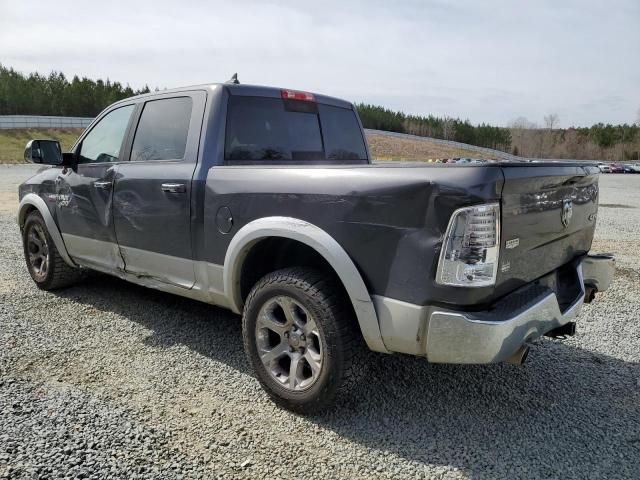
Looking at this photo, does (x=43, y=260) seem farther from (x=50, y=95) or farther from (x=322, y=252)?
(x=50, y=95)

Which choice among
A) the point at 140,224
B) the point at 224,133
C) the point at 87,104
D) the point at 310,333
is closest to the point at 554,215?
the point at 310,333

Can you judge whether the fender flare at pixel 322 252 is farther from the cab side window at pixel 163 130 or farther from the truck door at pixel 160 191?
the cab side window at pixel 163 130

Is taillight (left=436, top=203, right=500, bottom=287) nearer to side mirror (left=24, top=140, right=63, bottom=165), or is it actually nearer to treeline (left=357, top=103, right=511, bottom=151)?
side mirror (left=24, top=140, right=63, bottom=165)

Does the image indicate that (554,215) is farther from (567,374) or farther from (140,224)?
(140,224)

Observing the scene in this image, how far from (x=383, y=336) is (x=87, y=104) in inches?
3361

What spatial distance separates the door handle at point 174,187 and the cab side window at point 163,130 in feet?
0.75

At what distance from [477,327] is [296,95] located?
246 centimetres

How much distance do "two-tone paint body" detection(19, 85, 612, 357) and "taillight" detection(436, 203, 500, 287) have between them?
0.13 feet

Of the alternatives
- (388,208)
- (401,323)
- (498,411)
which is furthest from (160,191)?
(498,411)

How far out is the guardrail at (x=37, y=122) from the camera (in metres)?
53.7

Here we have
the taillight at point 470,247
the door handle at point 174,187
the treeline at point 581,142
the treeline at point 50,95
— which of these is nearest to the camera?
the taillight at point 470,247

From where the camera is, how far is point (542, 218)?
265 centimetres

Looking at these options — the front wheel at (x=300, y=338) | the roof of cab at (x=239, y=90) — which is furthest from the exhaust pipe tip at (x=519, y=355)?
the roof of cab at (x=239, y=90)

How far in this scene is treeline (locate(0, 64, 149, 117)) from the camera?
71750mm
